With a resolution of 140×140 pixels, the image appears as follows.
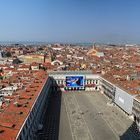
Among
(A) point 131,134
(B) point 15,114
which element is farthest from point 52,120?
(A) point 131,134

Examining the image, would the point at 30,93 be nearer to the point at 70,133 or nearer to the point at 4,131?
the point at 70,133

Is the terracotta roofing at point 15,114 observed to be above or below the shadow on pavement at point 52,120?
above

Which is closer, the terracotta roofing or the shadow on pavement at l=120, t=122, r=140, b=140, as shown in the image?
the terracotta roofing

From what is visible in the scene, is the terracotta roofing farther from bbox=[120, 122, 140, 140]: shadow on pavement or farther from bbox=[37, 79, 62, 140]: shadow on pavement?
bbox=[120, 122, 140, 140]: shadow on pavement

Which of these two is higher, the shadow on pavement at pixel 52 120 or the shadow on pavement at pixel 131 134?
the shadow on pavement at pixel 52 120

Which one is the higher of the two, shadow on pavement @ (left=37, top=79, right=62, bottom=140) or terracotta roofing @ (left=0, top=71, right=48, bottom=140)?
terracotta roofing @ (left=0, top=71, right=48, bottom=140)

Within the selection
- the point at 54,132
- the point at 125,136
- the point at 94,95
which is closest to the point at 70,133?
the point at 54,132

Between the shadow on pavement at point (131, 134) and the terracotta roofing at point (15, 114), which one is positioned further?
the shadow on pavement at point (131, 134)

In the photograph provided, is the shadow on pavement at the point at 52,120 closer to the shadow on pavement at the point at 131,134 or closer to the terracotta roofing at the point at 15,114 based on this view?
the terracotta roofing at the point at 15,114

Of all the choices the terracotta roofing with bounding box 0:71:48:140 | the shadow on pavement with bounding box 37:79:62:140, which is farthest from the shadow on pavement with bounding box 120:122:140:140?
the terracotta roofing with bounding box 0:71:48:140

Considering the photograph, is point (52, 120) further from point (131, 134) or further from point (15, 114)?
point (131, 134)

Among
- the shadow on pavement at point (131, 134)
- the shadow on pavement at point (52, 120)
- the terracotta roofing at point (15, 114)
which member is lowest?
the shadow on pavement at point (131, 134)

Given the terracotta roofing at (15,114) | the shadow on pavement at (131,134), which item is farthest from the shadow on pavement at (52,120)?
the shadow on pavement at (131,134)
